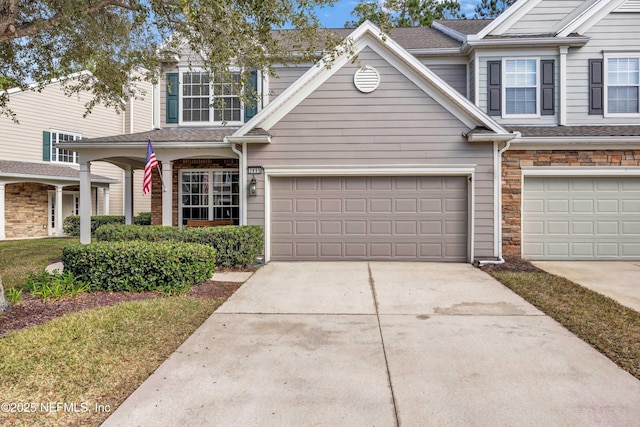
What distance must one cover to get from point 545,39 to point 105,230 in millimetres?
11974

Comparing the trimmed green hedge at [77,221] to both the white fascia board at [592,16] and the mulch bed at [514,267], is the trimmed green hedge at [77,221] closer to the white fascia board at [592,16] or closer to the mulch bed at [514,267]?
the mulch bed at [514,267]

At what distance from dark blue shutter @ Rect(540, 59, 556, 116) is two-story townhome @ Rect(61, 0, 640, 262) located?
0.03 m

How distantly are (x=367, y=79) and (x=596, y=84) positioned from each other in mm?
6311

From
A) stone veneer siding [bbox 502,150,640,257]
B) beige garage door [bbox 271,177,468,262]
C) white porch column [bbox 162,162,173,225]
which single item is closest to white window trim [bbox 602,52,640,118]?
stone veneer siding [bbox 502,150,640,257]

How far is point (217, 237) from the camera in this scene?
26.7 feet

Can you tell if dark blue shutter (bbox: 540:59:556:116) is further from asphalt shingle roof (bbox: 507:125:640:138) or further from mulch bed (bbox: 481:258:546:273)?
mulch bed (bbox: 481:258:546:273)

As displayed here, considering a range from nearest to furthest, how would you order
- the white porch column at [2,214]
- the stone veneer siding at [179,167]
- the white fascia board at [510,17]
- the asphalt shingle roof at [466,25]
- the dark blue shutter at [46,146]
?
the white fascia board at [510,17], the stone veneer siding at [179,167], the asphalt shingle roof at [466,25], the white porch column at [2,214], the dark blue shutter at [46,146]

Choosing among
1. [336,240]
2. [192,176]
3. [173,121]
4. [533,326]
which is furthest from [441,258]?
[173,121]

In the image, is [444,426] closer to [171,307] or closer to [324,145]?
[171,307]

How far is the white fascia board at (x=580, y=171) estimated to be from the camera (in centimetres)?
916

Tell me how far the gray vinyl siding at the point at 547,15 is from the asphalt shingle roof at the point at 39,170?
59.6 feet

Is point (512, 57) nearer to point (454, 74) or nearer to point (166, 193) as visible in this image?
point (454, 74)

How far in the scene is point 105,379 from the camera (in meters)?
3.29

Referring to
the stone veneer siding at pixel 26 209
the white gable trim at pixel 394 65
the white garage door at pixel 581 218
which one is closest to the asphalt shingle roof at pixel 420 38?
the white gable trim at pixel 394 65
